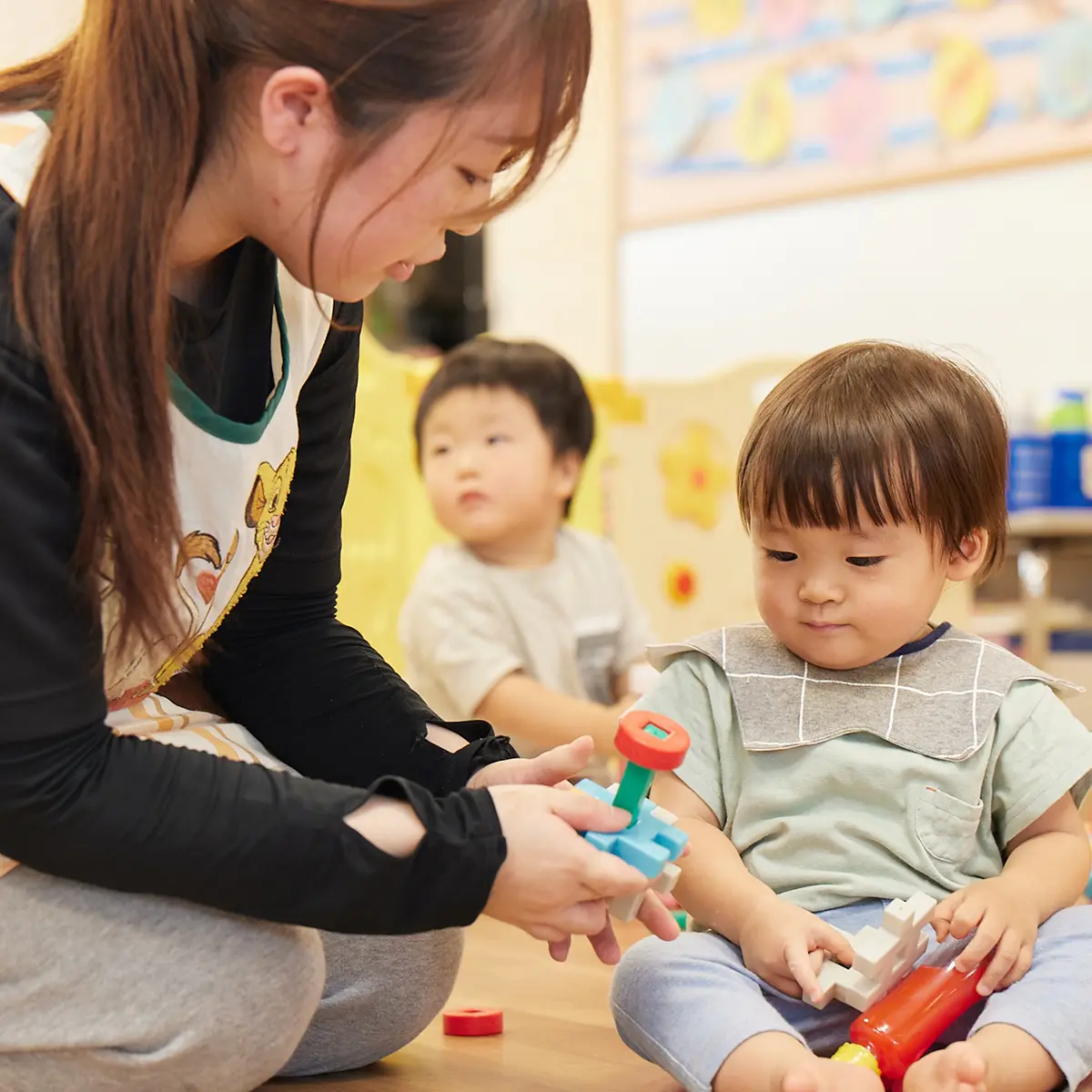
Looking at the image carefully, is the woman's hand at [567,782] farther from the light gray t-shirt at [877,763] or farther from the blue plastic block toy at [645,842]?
the light gray t-shirt at [877,763]

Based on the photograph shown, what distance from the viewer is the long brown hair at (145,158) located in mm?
649

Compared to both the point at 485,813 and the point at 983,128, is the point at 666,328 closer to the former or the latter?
the point at 983,128

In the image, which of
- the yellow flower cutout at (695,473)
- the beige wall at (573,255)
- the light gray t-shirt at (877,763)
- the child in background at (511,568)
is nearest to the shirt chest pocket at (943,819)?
the light gray t-shirt at (877,763)

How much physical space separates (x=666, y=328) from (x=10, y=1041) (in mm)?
2630

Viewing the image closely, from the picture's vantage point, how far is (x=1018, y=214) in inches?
105

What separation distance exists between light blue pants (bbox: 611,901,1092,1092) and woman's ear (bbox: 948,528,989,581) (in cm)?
23

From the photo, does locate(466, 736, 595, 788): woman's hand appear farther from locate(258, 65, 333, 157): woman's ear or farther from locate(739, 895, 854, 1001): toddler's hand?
locate(258, 65, 333, 157): woman's ear

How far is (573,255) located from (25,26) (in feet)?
7.68

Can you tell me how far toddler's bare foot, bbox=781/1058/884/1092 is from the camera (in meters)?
0.73

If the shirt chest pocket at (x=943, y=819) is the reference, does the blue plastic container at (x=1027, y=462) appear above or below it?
above

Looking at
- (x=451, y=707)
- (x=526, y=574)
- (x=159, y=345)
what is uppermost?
(x=159, y=345)

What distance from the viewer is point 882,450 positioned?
0.91 m

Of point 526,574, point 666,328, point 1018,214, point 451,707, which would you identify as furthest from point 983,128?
point 451,707

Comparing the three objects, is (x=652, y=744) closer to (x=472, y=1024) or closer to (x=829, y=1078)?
(x=829, y=1078)
